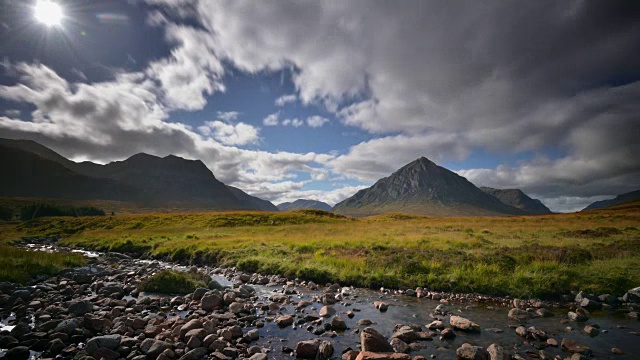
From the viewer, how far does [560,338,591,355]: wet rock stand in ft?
29.7

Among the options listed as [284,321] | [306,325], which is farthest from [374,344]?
[284,321]

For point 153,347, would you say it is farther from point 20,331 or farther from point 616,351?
point 616,351

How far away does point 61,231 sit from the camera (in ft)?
211

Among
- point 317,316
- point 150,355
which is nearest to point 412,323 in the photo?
point 317,316

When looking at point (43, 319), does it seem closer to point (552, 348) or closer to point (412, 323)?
point (412, 323)

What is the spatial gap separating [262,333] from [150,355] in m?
3.75

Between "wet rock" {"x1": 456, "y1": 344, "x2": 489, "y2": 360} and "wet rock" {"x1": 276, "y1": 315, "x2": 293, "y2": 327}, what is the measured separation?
6385mm

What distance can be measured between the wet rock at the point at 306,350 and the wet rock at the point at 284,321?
2446 millimetres

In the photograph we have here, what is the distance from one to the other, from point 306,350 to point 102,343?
6.82m

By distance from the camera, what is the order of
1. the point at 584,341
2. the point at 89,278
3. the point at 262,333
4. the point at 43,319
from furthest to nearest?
the point at 89,278 < the point at 43,319 < the point at 262,333 < the point at 584,341

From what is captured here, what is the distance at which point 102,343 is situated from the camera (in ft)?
31.2

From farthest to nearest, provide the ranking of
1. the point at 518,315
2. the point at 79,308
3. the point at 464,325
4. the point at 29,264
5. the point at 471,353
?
the point at 29,264 < the point at 79,308 < the point at 518,315 < the point at 464,325 < the point at 471,353

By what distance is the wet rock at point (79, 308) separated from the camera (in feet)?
40.6

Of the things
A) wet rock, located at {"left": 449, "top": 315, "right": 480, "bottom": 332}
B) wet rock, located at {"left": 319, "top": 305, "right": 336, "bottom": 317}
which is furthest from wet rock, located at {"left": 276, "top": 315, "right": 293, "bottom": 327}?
wet rock, located at {"left": 449, "top": 315, "right": 480, "bottom": 332}
